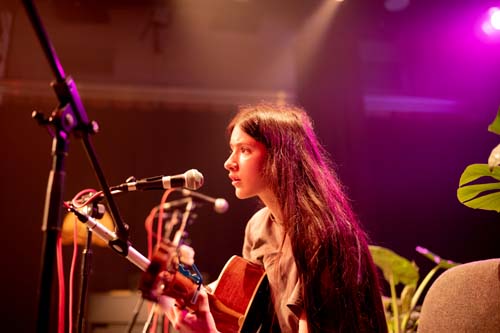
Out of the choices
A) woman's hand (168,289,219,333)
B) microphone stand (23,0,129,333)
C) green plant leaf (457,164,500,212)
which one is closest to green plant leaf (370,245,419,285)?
green plant leaf (457,164,500,212)

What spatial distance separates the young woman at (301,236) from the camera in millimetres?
1613

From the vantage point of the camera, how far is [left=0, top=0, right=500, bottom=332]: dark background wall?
4741mm

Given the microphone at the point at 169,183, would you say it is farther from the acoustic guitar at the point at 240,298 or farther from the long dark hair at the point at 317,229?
the long dark hair at the point at 317,229

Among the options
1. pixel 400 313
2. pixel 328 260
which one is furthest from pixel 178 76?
pixel 328 260

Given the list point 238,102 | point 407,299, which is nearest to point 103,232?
point 407,299

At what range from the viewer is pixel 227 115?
549 centimetres

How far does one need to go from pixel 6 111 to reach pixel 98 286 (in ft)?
7.94

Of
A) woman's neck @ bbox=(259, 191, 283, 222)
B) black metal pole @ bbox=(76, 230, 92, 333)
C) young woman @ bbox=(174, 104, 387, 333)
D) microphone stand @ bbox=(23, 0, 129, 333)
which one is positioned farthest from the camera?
woman's neck @ bbox=(259, 191, 283, 222)

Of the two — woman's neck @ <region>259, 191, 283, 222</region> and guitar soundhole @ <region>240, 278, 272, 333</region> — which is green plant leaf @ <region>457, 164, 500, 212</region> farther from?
guitar soundhole @ <region>240, 278, 272, 333</region>

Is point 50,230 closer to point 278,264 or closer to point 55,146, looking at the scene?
point 55,146

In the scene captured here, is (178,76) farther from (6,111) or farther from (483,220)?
(483,220)

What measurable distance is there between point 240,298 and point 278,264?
236mm

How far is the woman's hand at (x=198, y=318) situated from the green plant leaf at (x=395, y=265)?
1426 mm

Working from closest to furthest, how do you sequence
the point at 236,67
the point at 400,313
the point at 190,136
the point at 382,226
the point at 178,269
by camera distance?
the point at 178,269 < the point at 400,313 < the point at 382,226 < the point at 190,136 < the point at 236,67
